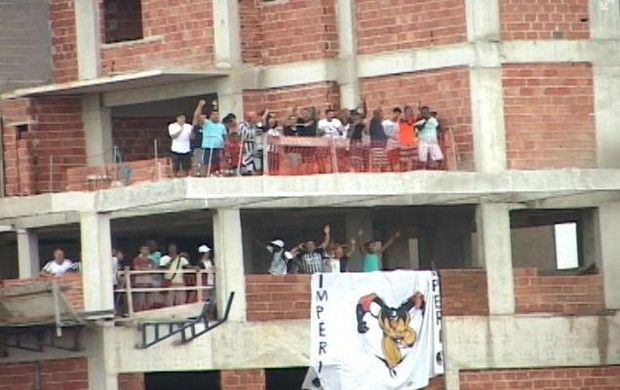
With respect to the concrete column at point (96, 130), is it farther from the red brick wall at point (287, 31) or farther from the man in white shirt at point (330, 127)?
the man in white shirt at point (330, 127)

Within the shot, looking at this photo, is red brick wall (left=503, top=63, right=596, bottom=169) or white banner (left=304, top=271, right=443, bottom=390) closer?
white banner (left=304, top=271, right=443, bottom=390)

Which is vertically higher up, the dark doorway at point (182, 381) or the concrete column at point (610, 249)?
the concrete column at point (610, 249)

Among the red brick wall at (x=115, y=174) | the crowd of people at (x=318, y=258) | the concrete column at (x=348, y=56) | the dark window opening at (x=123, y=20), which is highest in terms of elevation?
the dark window opening at (x=123, y=20)

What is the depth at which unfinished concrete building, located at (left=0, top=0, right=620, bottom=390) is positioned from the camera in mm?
48656

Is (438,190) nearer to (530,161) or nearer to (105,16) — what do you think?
(530,161)

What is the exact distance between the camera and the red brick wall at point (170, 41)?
170ft

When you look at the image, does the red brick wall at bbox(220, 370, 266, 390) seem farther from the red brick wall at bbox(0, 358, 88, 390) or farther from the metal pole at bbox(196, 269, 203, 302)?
the red brick wall at bbox(0, 358, 88, 390)

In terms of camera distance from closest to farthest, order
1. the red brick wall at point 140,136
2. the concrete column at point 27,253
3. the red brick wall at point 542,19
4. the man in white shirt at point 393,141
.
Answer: the man in white shirt at point 393,141 < the red brick wall at point 542,19 < the concrete column at point 27,253 < the red brick wall at point 140,136

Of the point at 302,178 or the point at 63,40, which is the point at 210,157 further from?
the point at 63,40

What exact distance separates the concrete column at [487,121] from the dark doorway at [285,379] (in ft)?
16.3

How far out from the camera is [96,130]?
5353 centimetres

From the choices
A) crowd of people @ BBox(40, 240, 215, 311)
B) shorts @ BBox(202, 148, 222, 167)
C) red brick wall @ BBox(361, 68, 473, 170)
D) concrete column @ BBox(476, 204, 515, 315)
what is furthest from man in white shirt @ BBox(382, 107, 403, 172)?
crowd of people @ BBox(40, 240, 215, 311)

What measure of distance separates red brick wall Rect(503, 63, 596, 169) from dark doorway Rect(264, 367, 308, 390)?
5.41 meters

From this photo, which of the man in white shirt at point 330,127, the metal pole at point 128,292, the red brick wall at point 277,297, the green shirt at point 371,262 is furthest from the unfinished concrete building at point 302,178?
the green shirt at point 371,262
